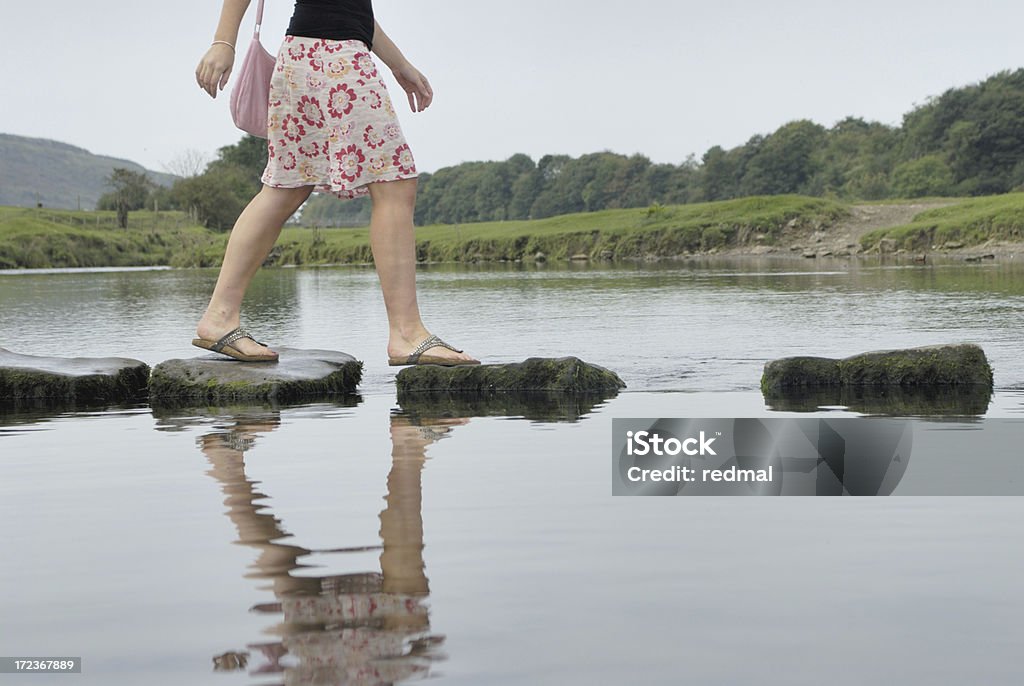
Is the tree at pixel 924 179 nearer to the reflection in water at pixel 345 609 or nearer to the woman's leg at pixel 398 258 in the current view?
the woman's leg at pixel 398 258

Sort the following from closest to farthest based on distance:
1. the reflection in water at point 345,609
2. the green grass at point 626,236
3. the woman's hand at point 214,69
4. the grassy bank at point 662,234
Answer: the reflection in water at point 345,609
the woman's hand at point 214,69
the grassy bank at point 662,234
the green grass at point 626,236

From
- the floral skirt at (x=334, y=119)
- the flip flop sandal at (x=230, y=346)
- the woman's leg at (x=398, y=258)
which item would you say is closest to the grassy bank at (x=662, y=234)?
the woman's leg at (x=398, y=258)

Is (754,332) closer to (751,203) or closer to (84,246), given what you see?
(751,203)

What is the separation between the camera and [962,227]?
5103cm

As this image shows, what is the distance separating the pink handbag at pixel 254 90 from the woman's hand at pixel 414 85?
2.74ft

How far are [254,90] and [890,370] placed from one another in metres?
3.79

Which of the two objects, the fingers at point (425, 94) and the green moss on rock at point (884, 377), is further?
the fingers at point (425, 94)

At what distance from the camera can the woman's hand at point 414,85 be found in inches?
303

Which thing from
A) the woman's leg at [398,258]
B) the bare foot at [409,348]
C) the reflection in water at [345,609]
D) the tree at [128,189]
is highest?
the tree at [128,189]

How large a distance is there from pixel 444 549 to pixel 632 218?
246ft

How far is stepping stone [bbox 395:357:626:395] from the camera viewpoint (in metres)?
7.27

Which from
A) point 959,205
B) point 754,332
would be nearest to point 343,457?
point 754,332

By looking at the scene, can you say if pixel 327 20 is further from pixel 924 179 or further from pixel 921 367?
pixel 924 179

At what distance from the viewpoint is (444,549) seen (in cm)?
321
